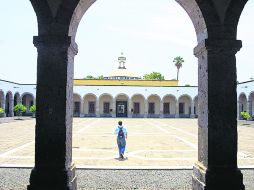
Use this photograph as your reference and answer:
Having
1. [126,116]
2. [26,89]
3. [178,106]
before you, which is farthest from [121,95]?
[26,89]

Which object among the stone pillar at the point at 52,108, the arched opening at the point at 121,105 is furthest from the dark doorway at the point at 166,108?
the stone pillar at the point at 52,108

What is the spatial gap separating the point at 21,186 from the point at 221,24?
4.98m

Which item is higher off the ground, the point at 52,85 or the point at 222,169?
the point at 52,85

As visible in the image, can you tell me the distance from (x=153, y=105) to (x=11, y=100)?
67.4ft

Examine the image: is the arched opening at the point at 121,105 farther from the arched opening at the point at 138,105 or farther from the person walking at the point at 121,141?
the person walking at the point at 121,141

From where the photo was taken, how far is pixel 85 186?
19.8ft

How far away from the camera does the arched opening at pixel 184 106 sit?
44.2 metres

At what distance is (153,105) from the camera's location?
44.2m

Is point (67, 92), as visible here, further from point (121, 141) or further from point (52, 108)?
Answer: point (121, 141)

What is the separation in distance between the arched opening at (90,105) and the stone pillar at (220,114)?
3900 cm

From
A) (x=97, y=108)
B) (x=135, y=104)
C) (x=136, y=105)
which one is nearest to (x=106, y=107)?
(x=97, y=108)

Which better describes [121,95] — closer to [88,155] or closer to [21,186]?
[88,155]

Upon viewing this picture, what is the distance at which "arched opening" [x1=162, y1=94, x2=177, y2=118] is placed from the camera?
44.1 metres

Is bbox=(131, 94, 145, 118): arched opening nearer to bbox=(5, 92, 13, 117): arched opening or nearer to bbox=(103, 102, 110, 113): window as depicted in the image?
bbox=(103, 102, 110, 113): window
